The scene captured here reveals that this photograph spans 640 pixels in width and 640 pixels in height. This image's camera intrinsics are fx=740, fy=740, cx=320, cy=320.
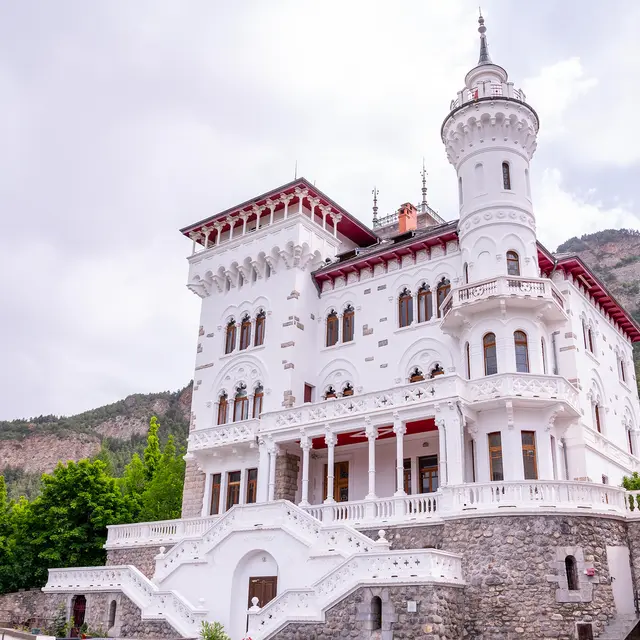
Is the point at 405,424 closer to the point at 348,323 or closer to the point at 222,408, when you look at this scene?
the point at 348,323

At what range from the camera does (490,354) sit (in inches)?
1034

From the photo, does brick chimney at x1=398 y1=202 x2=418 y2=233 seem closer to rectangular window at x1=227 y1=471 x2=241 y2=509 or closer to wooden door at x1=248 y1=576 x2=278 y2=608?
rectangular window at x1=227 y1=471 x2=241 y2=509

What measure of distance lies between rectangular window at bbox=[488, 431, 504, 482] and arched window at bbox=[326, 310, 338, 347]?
9.56 meters

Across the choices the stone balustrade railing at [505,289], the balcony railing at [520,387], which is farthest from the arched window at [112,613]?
the stone balustrade railing at [505,289]

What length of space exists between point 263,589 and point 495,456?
885 cm

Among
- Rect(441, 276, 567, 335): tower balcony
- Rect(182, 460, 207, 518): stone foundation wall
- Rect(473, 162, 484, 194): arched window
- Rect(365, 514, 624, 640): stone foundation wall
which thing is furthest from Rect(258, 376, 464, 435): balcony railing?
Rect(473, 162, 484, 194): arched window

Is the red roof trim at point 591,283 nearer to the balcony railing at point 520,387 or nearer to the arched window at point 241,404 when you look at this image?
the balcony railing at point 520,387

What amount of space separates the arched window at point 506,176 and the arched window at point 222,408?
15350mm

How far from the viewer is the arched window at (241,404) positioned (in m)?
32.9

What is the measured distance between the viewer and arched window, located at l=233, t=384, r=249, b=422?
32906mm

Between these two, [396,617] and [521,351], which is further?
[521,351]

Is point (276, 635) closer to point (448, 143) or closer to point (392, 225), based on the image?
point (448, 143)

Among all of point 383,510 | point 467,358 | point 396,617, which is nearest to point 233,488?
point 383,510

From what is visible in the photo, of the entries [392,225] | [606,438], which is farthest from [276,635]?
[392,225]
